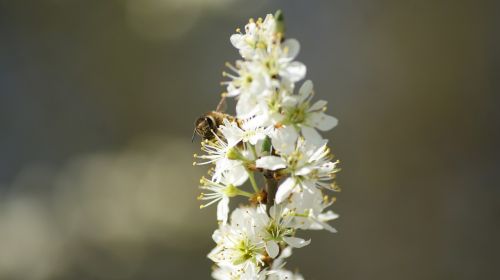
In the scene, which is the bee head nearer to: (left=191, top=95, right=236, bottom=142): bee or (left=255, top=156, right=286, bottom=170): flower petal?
(left=191, top=95, right=236, bottom=142): bee

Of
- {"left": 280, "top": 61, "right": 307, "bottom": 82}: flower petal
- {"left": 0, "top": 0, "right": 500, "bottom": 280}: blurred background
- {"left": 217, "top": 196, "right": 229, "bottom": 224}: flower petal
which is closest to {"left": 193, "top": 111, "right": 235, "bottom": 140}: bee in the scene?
{"left": 217, "top": 196, "right": 229, "bottom": 224}: flower petal

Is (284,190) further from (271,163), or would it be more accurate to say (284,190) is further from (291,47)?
(291,47)

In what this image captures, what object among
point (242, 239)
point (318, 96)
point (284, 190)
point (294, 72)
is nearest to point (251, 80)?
point (294, 72)

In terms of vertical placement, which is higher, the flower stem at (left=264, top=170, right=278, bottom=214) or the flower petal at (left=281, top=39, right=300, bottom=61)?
the flower petal at (left=281, top=39, right=300, bottom=61)

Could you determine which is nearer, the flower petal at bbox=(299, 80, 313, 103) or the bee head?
the flower petal at bbox=(299, 80, 313, 103)

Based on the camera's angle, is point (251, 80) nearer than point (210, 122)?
Yes
